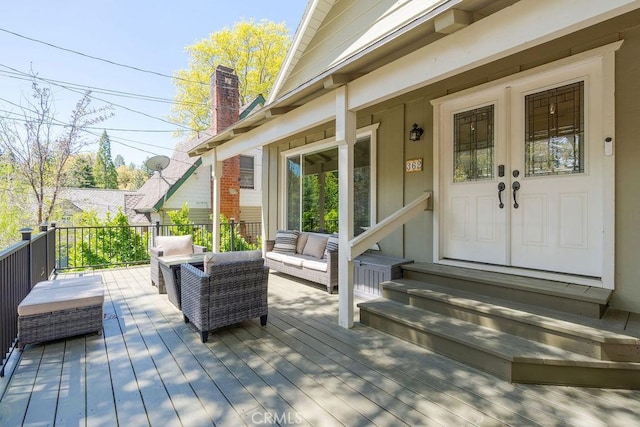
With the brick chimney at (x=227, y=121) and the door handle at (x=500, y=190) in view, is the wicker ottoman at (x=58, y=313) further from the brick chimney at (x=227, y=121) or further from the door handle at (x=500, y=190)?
the brick chimney at (x=227, y=121)

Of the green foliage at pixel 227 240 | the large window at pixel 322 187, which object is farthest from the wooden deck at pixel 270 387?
the green foliage at pixel 227 240

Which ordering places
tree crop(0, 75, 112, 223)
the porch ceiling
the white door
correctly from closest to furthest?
the porch ceiling → the white door → tree crop(0, 75, 112, 223)

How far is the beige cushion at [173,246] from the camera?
5.20 metres

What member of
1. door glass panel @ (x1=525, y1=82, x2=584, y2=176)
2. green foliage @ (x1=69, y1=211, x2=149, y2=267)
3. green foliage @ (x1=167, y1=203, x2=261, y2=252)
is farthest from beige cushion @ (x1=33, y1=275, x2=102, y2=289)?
door glass panel @ (x1=525, y1=82, x2=584, y2=176)

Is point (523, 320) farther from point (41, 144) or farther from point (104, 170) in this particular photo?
point (104, 170)

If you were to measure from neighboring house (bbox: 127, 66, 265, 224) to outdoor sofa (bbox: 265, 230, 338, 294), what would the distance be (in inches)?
151

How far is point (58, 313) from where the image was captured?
2932 millimetres

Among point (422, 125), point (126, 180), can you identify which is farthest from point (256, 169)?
point (126, 180)

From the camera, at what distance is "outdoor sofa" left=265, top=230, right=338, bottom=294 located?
15.0 ft

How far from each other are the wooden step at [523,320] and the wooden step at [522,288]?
0.34 feet

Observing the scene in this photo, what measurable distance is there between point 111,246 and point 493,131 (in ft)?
26.1

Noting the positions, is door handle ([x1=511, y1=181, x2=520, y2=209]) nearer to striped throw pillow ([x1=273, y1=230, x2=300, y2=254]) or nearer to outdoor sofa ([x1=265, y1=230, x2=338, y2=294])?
outdoor sofa ([x1=265, y1=230, x2=338, y2=294])

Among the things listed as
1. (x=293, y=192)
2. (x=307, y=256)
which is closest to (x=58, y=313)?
(x=307, y=256)

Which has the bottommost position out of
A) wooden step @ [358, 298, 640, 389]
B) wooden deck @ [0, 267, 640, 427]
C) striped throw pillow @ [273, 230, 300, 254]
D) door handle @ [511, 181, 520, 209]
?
wooden deck @ [0, 267, 640, 427]
